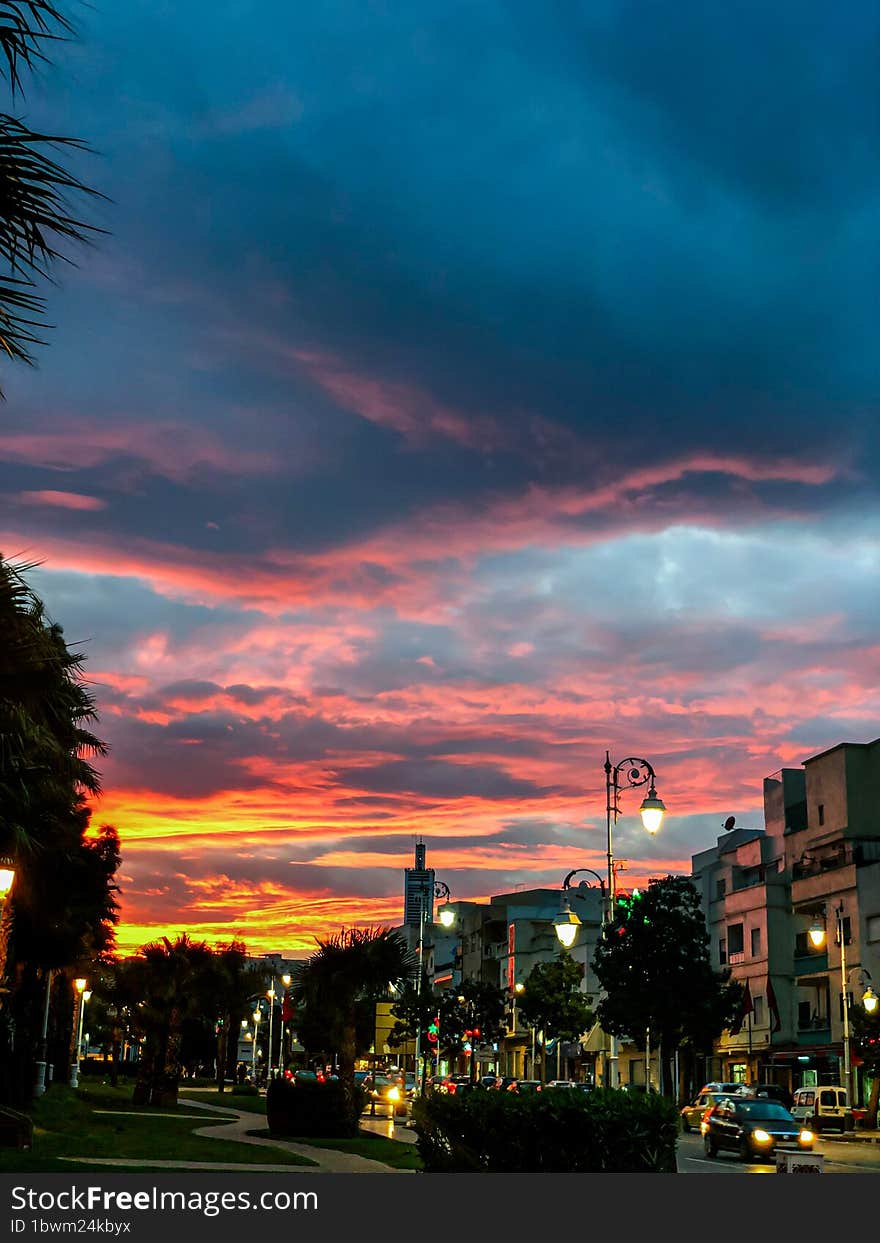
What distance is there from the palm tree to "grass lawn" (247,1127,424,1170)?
309 centimetres

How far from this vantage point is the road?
30.2 metres

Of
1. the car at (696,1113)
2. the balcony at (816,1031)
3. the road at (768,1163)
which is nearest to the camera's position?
the road at (768,1163)

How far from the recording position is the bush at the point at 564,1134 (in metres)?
14.3

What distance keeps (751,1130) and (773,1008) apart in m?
44.9

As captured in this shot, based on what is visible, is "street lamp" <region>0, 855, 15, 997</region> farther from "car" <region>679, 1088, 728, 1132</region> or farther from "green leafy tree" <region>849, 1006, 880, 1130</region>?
"green leafy tree" <region>849, 1006, 880, 1130</region>

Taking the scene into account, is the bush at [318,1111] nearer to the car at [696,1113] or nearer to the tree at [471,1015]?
the car at [696,1113]

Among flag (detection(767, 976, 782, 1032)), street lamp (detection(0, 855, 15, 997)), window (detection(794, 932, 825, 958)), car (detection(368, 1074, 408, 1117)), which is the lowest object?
car (detection(368, 1074, 408, 1117))

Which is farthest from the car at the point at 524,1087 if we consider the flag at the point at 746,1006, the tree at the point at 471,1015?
the tree at the point at 471,1015

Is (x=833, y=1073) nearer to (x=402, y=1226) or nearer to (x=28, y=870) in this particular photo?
(x=28, y=870)

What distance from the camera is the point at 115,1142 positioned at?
29.4 m

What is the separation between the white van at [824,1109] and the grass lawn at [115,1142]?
73.6ft

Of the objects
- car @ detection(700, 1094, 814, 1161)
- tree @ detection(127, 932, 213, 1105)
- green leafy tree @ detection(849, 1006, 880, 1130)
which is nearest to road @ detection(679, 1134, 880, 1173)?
car @ detection(700, 1094, 814, 1161)

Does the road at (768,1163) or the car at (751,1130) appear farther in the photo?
the car at (751,1130)

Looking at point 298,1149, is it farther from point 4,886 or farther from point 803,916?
point 803,916
